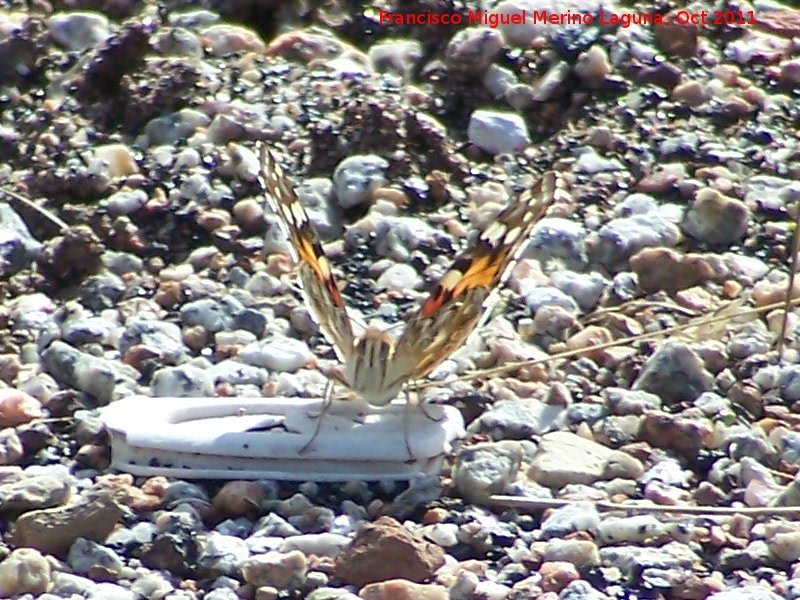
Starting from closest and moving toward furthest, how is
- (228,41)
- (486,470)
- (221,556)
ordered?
(221,556) < (486,470) < (228,41)

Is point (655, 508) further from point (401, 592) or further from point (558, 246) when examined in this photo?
point (558, 246)

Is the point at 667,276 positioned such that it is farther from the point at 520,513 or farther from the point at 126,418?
the point at 126,418

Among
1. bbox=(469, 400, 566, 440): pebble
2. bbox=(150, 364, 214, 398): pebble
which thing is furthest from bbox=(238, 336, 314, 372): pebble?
bbox=(469, 400, 566, 440): pebble

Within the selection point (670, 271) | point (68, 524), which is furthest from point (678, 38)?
point (68, 524)

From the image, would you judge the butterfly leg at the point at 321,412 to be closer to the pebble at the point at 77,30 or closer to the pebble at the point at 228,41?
the pebble at the point at 228,41

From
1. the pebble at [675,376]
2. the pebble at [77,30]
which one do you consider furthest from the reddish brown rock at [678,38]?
the pebble at [77,30]

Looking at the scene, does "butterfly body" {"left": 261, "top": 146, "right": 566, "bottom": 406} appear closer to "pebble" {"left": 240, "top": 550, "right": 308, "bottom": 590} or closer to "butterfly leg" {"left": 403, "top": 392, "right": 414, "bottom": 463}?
"butterfly leg" {"left": 403, "top": 392, "right": 414, "bottom": 463}

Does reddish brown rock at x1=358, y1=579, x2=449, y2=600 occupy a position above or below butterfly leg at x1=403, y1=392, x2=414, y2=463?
above
